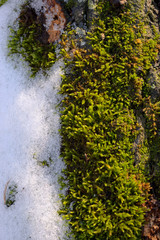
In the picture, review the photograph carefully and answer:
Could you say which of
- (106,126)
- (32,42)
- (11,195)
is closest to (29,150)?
(11,195)

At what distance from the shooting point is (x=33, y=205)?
3781 mm

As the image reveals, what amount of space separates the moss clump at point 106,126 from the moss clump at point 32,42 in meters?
0.43

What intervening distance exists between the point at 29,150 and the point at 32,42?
7.74 ft

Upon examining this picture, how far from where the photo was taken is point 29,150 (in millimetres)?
4039

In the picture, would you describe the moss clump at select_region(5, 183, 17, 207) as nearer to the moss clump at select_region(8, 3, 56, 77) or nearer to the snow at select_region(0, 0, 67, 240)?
the snow at select_region(0, 0, 67, 240)

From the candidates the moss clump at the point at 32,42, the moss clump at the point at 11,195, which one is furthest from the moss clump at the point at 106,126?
the moss clump at the point at 11,195

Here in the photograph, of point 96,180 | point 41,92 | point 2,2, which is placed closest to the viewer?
point 96,180

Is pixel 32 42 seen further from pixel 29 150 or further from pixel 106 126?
pixel 106 126

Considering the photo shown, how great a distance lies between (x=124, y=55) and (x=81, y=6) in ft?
4.59

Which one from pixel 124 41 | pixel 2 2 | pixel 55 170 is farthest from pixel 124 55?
pixel 2 2

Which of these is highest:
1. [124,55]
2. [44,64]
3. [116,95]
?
[44,64]

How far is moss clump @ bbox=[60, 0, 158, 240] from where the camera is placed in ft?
11.5

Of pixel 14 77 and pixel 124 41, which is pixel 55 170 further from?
pixel 124 41

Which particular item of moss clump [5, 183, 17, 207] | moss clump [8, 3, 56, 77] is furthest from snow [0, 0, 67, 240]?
moss clump [8, 3, 56, 77]
